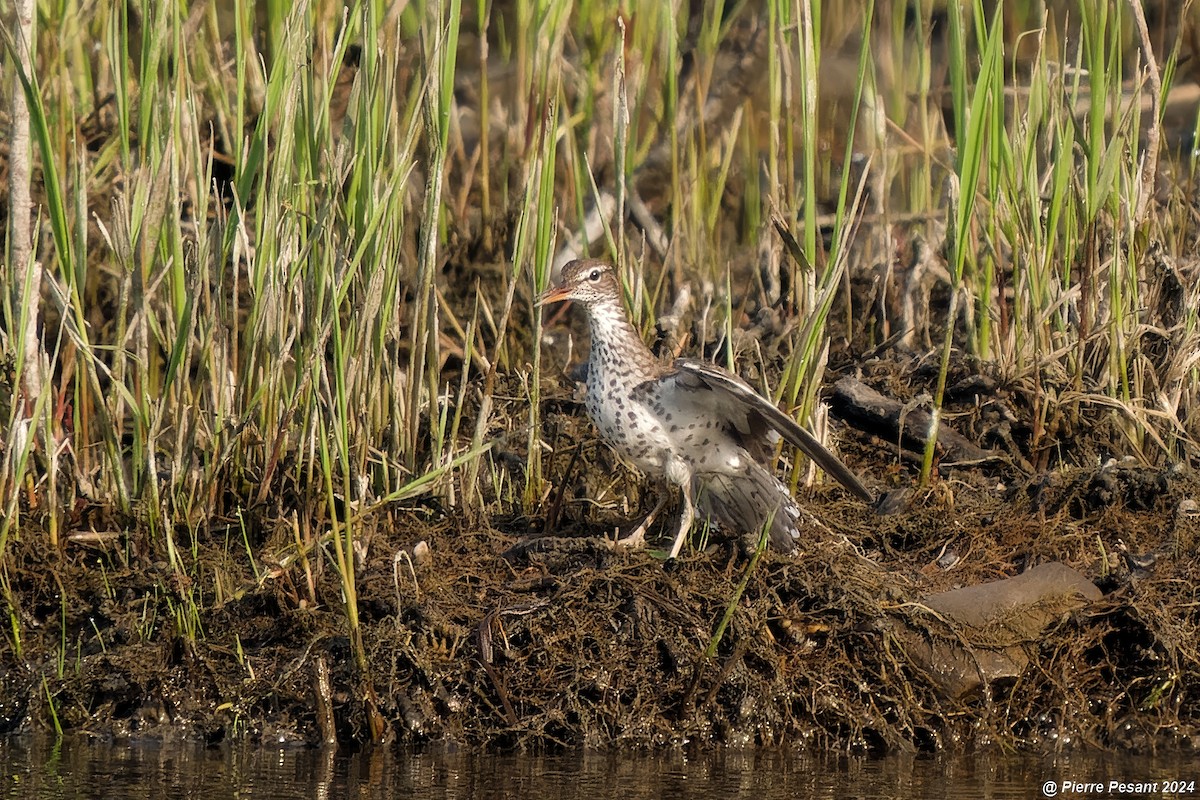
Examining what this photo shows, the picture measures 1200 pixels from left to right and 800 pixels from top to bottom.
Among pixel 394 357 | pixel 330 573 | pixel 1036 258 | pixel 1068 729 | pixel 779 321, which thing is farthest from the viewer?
pixel 779 321

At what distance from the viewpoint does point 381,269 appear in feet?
16.8

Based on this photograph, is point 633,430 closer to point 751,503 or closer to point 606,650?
point 751,503

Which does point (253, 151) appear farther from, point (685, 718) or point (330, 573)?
point (685, 718)

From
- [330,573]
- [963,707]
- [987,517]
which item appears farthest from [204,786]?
[987,517]

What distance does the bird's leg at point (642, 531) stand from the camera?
5.49m

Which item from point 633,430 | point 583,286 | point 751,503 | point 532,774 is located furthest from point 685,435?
point 532,774

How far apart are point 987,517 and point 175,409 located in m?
2.83

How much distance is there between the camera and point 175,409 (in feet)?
17.9

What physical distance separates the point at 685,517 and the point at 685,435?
0.91 ft

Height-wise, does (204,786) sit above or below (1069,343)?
below

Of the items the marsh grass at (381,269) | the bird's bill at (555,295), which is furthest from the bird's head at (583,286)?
the marsh grass at (381,269)

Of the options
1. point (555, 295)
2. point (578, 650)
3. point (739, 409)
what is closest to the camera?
point (578, 650)

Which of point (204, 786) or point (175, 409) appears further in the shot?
point (175, 409)

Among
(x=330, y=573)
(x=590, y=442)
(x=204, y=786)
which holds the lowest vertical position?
(x=204, y=786)
